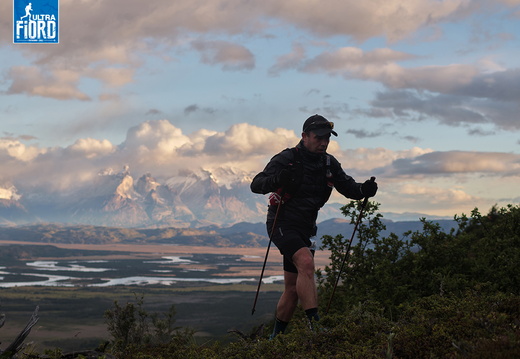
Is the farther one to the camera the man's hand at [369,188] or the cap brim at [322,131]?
the man's hand at [369,188]

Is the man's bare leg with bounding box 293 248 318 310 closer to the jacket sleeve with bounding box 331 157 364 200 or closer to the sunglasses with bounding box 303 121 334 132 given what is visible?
the jacket sleeve with bounding box 331 157 364 200

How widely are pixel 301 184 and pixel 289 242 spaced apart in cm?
92

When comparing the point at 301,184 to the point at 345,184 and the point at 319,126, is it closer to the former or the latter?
the point at 319,126

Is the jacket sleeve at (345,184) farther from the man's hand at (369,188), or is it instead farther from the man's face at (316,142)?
the man's face at (316,142)

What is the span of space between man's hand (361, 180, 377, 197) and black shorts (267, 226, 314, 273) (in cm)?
133

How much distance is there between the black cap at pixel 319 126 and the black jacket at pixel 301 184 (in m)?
0.34

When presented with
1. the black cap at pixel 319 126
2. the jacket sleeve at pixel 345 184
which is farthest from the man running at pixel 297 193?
the jacket sleeve at pixel 345 184

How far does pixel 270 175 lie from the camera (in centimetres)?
862

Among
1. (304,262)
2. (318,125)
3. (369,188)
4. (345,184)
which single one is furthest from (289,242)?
(318,125)

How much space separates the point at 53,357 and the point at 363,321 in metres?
4.15

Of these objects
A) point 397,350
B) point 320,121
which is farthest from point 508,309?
point 320,121

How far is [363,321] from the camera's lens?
7781 mm

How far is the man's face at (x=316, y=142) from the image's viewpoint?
28.3 ft

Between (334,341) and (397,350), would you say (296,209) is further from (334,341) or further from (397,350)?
(397,350)
